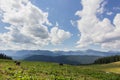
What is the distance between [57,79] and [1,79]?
19.5ft

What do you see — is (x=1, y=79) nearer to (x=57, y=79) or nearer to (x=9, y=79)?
(x=9, y=79)

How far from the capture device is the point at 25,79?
19.0m

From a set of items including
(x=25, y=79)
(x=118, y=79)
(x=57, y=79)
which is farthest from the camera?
(x=118, y=79)

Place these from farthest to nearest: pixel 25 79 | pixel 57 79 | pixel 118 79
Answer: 1. pixel 118 79
2. pixel 57 79
3. pixel 25 79

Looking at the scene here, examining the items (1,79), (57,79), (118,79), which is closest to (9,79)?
(1,79)

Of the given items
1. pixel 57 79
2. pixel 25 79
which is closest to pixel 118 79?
pixel 57 79

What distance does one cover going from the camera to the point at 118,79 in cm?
3750

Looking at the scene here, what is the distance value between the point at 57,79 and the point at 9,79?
16.9 feet

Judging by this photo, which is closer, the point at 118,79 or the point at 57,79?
the point at 57,79

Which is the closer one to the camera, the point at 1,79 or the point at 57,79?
the point at 1,79

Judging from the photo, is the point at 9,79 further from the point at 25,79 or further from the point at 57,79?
the point at 57,79

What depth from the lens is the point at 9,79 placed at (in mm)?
19875

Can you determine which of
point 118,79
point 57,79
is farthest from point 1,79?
point 118,79

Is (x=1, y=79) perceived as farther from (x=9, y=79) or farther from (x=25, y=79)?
(x=25, y=79)
